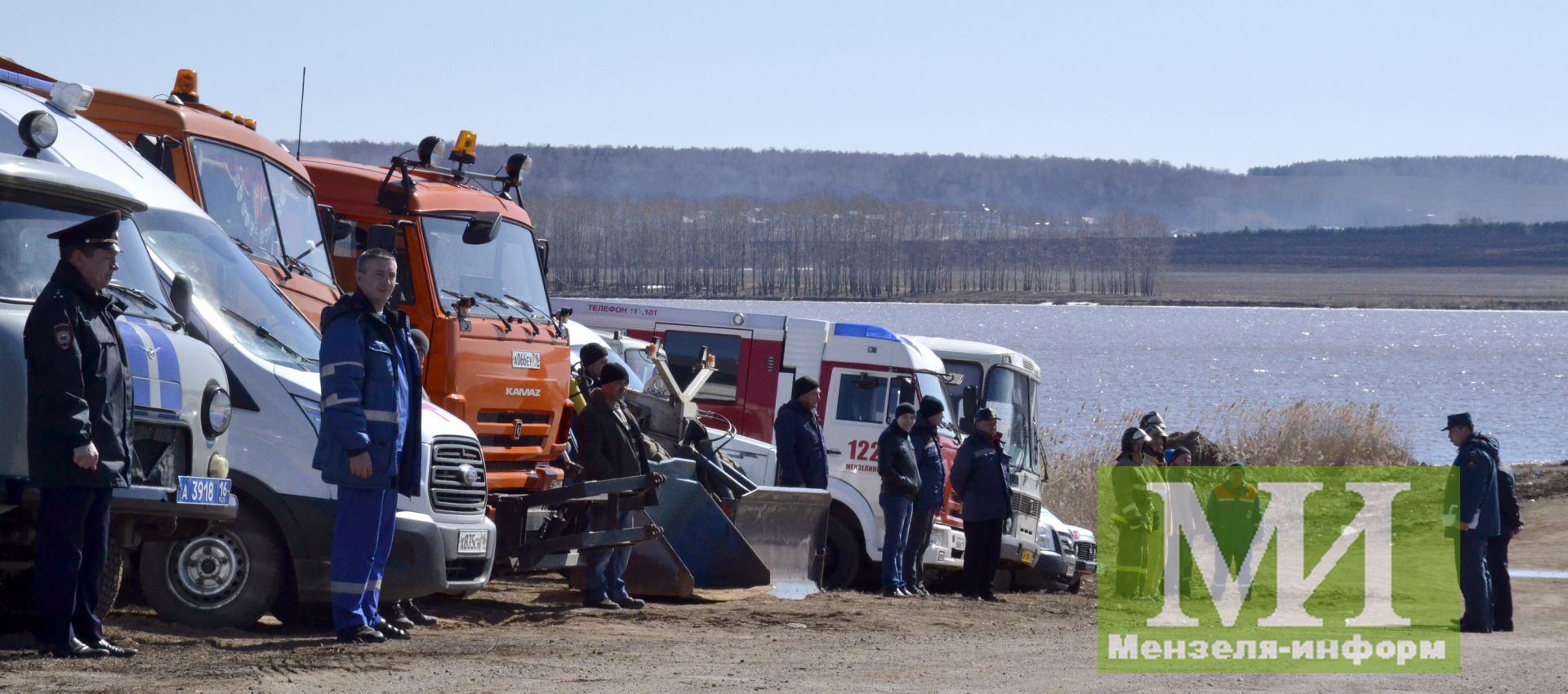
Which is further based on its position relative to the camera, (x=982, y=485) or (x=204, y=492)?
(x=982, y=485)

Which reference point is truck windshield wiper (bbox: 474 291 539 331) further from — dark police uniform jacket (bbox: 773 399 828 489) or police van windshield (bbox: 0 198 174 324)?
police van windshield (bbox: 0 198 174 324)

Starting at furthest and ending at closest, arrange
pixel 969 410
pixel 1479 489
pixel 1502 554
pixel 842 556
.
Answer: pixel 969 410, pixel 842 556, pixel 1502 554, pixel 1479 489

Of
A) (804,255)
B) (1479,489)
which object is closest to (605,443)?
(1479,489)

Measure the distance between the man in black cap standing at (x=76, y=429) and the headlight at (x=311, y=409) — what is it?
1.38m

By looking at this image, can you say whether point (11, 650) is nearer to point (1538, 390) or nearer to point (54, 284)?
point (54, 284)

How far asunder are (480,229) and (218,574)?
430 cm

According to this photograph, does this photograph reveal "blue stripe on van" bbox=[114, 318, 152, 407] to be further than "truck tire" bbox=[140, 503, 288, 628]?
No

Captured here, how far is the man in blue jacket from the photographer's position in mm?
8719

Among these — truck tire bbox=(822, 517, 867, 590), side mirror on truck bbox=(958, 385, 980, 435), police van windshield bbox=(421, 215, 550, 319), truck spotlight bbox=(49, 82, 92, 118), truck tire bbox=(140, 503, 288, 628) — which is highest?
truck spotlight bbox=(49, 82, 92, 118)

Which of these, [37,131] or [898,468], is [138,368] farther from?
[898,468]

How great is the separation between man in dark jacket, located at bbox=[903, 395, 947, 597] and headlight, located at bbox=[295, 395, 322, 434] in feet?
22.9

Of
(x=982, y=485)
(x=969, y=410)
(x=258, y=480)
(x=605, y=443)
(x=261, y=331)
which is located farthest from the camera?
(x=969, y=410)

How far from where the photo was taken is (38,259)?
27.0ft

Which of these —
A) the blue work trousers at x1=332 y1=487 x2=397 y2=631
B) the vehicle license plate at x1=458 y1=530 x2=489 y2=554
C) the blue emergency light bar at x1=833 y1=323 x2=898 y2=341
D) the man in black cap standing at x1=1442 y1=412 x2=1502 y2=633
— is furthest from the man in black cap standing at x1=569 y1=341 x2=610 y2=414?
the man in black cap standing at x1=1442 y1=412 x2=1502 y2=633
